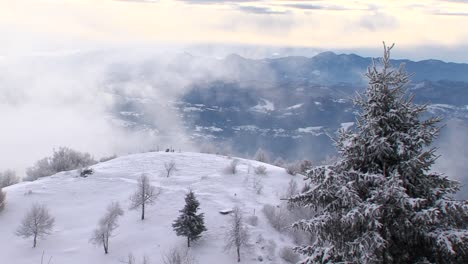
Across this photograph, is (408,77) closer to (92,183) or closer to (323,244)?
(323,244)

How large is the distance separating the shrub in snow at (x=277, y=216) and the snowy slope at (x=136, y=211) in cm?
66

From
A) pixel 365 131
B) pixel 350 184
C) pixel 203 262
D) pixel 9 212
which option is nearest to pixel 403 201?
pixel 350 184

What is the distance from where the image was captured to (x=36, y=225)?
3962cm

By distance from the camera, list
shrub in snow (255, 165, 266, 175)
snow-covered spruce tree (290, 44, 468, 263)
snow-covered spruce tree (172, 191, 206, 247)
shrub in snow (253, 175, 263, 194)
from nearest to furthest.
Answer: snow-covered spruce tree (290, 44, 468, 263) < snow-covered spruce tree (172, 191, 206, 247) < shrub in snow (253, 175, 263, 194) < shrub in snow (255, 165, 266, 175)

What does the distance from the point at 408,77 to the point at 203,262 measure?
31.9 meters

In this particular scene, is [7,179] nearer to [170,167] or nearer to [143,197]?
[170,167]

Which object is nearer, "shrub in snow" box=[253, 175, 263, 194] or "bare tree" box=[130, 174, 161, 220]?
"bare tree" box=[130, 174, 161, 220]

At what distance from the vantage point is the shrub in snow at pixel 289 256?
126 feet

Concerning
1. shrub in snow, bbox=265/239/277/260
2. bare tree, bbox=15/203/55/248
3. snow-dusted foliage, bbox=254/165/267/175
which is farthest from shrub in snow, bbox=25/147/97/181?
shrub in snow, bbox=265/239/277/260

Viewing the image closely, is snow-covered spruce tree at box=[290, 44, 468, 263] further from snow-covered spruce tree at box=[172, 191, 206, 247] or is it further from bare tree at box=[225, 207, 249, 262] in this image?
snow-covered spruce tree at box=[172, 191, 206, 247]

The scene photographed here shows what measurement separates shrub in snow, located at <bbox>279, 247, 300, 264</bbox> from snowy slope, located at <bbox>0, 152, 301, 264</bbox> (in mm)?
737

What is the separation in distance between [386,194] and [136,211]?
40.9 m

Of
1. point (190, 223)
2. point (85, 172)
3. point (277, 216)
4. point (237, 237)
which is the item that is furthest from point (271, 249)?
point (85, 172)

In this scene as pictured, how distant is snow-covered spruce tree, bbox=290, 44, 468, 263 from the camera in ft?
28.0
